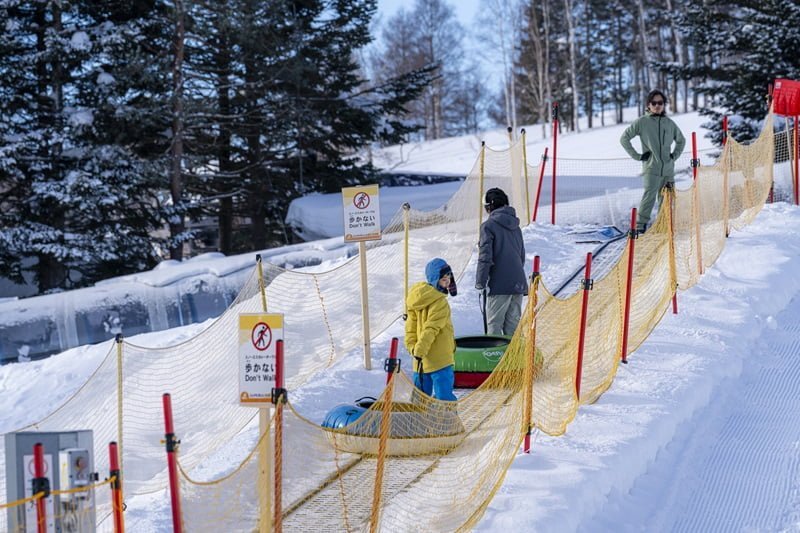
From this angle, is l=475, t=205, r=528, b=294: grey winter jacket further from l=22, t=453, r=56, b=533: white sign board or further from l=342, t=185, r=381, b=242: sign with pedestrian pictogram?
l=22, t=453, r=56, b=533: white sign board

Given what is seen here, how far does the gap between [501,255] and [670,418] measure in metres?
2.51

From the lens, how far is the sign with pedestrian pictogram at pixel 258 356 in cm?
446

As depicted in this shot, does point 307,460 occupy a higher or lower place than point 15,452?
lower

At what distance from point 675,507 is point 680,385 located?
6.59ft

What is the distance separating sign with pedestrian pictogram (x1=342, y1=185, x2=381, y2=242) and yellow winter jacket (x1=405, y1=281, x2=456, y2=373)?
215 cm

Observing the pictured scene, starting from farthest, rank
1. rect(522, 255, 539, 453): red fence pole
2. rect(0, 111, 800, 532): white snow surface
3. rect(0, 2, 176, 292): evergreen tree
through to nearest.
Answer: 1. rect(0, 2, 176, 292): evergreen tree
2. rect(522, 255, 539, 453): red fence pole
3. rect(0, 111, 800, 532): white snow surface

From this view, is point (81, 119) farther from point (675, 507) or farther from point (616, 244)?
point (675, 507)

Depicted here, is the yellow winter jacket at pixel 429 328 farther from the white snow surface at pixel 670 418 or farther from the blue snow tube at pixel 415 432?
the white snow surface at pixel 670 418

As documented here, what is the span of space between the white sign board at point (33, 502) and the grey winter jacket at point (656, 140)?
948 cm

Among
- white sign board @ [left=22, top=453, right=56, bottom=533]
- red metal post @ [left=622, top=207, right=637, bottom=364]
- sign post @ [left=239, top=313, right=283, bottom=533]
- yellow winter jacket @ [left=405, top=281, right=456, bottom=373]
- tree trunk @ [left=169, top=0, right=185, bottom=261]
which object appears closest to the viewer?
white sign board @ [left=22, top=453, right=56, bottom=533]

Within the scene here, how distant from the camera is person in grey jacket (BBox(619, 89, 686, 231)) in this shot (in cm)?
1162

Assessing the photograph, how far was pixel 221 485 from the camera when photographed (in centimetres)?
498

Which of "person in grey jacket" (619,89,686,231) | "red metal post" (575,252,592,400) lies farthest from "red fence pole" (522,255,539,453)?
"person in grey jacket" (619,89,686,231)

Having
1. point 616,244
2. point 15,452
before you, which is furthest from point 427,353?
point 616,244
